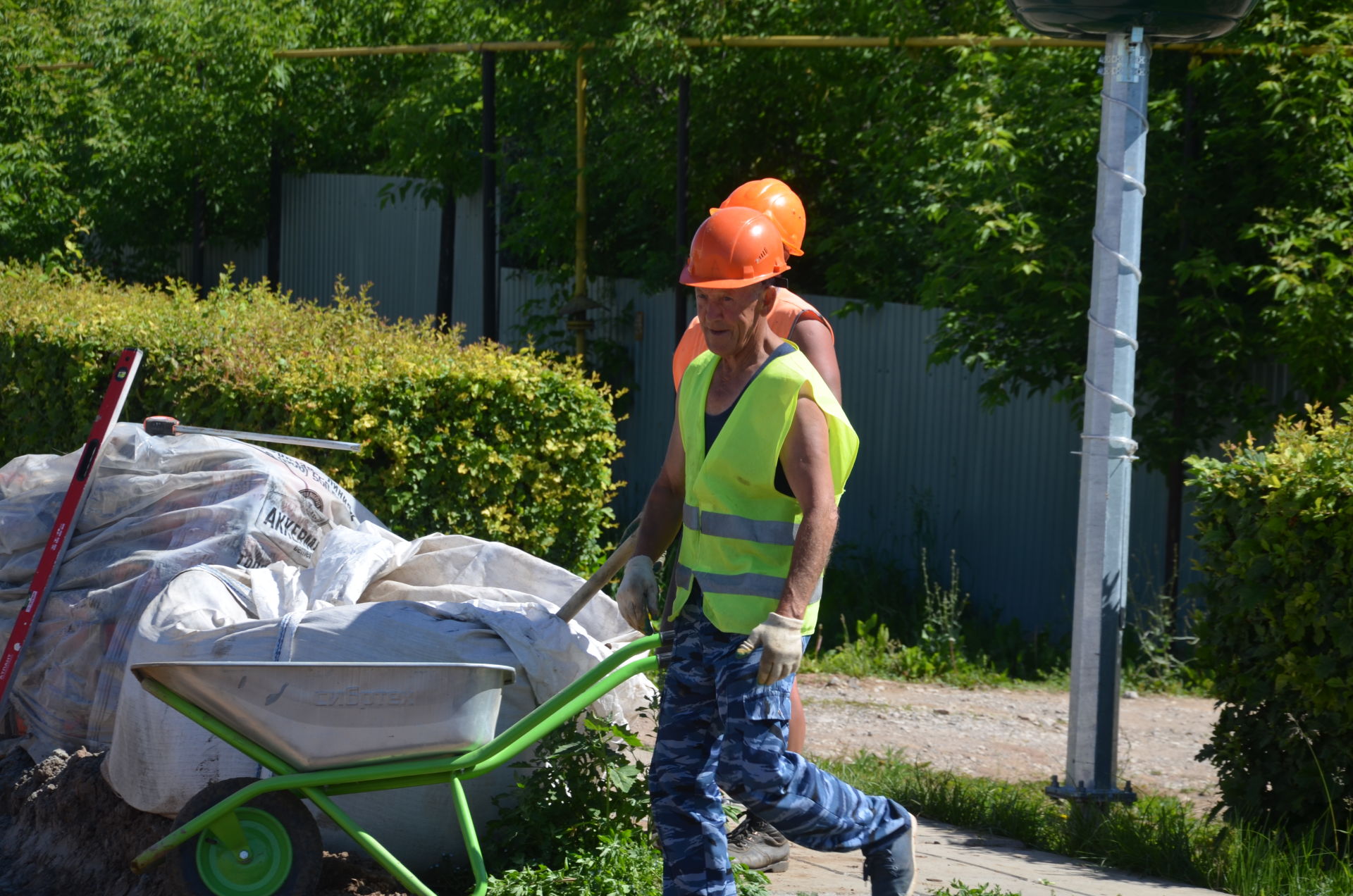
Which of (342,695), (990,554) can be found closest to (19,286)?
(990,554)

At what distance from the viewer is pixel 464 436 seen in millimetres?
6180

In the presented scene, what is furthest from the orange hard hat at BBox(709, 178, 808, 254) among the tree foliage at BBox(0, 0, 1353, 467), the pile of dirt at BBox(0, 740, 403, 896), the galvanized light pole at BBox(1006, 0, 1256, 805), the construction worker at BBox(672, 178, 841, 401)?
the tree foliage at BBox(0, 0, 1353, 467)

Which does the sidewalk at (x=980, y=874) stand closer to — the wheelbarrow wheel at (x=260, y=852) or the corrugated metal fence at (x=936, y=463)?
the wheelbarrow wheel at (x=260, y=852)

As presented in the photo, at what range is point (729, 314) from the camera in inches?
131

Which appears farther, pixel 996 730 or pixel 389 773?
pixel 996 730

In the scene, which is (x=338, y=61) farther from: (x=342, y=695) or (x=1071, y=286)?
(x=342, y=695)

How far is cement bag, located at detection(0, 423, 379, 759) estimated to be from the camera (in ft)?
14.8

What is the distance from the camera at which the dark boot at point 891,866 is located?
3.35 m

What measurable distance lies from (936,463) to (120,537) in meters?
6.23

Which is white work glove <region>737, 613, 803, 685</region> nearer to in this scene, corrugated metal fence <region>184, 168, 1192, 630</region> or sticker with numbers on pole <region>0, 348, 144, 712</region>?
sticker with numbers on pole <region>0, 348, 144, 712</region>

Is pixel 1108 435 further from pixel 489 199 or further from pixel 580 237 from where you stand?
pixel 489 199

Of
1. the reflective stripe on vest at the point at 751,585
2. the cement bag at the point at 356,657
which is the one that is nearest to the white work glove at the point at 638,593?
the reflective stripe on vest at the point at 751,585

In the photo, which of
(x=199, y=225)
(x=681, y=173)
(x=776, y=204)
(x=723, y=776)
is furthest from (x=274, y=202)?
(x=723, y=776)

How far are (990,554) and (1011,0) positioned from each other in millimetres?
5400
